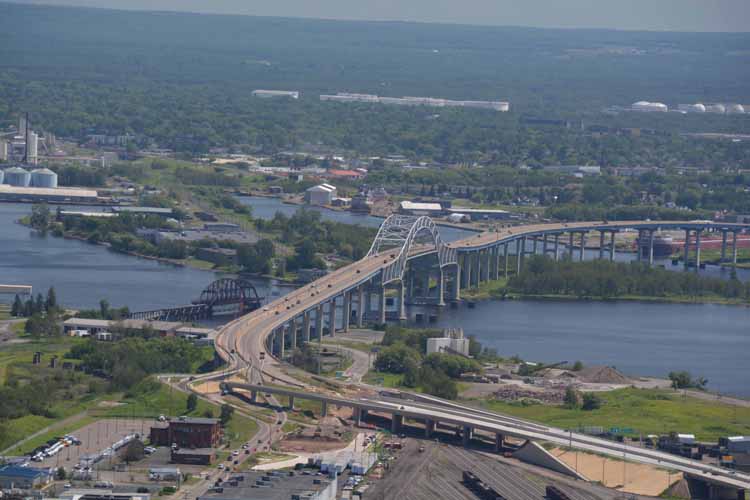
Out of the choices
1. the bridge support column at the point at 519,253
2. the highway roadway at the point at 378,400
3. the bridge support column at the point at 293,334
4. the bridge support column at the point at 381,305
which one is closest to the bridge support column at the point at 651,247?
the bridge support column at the point at 519,253

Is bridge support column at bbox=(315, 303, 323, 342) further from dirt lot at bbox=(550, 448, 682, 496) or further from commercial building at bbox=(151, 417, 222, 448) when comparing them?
dirt lot at bbox=(550, 448, 682, 496)

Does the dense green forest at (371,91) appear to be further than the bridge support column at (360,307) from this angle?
Yes

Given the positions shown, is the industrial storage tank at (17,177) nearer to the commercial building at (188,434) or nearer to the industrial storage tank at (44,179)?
the industrial storage tank at (44,179)

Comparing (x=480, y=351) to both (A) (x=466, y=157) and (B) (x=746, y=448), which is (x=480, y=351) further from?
(A) (x=466, y=157)

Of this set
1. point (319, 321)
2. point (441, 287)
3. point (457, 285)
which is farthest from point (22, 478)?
point (457, 285)

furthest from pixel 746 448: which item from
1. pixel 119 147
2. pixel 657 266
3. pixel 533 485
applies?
pixel 119 147

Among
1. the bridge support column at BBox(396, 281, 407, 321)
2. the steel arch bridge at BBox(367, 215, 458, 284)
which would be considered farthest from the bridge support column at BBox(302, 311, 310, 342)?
the steel arch bridge at BBox(367, 215, 458, 284)
